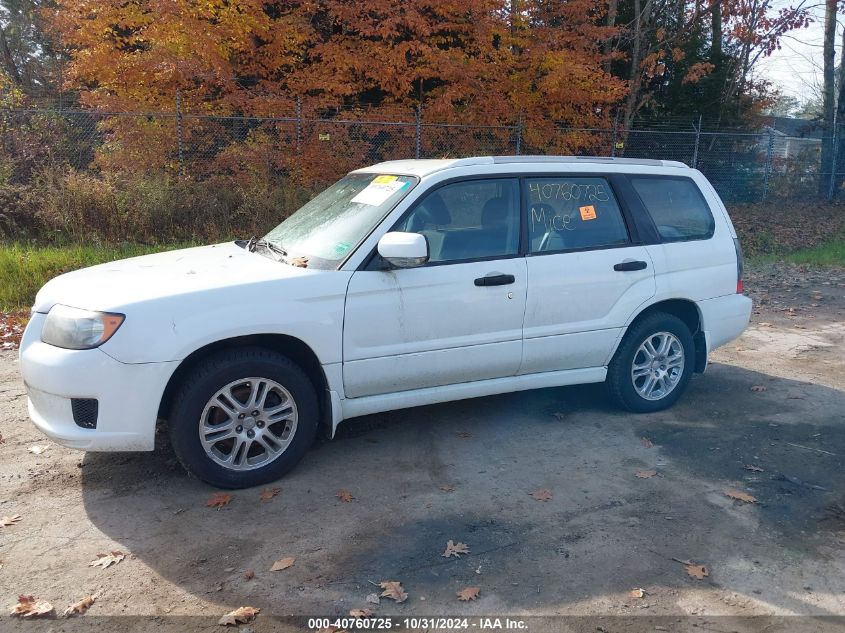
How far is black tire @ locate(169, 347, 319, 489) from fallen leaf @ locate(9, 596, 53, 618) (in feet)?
3.53

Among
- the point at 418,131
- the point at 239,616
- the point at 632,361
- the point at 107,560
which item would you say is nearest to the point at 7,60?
the point at 418,131

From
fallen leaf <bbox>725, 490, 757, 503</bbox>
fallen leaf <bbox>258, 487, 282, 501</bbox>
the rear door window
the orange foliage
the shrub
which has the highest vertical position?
the orange foliage

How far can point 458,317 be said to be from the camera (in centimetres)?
477

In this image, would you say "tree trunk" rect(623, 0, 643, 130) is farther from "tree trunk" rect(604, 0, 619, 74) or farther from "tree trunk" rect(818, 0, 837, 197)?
"tree trunk" rect(818, 0, 837, 197)

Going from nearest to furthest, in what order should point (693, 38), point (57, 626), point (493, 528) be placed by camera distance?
1. point (57, 626)
2. point (493, 528)
3. point (693, 38)

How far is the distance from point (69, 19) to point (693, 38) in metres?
15.7

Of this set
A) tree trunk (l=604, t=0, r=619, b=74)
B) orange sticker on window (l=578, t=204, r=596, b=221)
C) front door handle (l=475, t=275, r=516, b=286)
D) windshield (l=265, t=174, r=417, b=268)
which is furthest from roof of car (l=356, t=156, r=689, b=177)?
tree trunk (l=604, t=0, r=619, b=74)

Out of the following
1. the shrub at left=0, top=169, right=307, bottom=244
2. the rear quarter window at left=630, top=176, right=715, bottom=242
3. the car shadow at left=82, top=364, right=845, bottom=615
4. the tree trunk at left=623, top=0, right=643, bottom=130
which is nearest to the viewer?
the car shadow at left=82, top=364, right=845, bottom=615

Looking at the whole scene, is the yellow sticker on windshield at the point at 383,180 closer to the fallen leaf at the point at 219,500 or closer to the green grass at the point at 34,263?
the fallen leaf at the point at 219,500

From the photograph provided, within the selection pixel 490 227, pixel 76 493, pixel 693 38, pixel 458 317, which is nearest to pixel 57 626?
pixel 76 493

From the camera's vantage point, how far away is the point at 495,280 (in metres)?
4.87

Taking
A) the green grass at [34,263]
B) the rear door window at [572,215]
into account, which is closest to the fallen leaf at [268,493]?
the rear door window at [572,215]

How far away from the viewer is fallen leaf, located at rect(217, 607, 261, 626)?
124 inches

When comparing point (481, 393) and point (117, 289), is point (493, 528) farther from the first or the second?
point (117, 289)
